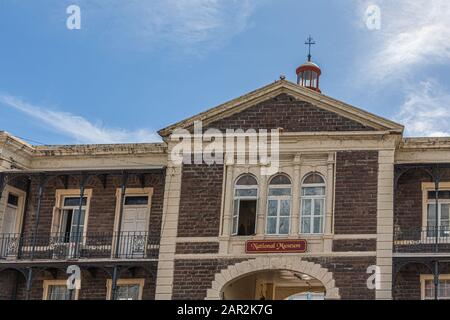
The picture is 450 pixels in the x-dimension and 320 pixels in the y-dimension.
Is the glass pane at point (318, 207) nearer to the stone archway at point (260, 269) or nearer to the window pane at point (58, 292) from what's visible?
the stone archway at point (260, 269)

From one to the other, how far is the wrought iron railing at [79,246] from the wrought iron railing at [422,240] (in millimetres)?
8080

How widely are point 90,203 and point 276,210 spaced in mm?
7065

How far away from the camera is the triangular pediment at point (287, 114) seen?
3566cm

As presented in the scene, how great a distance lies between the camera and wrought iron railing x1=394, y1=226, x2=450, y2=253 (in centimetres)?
3450

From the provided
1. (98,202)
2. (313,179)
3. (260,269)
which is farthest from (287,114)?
(98,202)

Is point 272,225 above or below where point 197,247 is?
above

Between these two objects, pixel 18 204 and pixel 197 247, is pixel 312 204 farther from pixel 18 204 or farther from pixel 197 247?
pixel 18 204

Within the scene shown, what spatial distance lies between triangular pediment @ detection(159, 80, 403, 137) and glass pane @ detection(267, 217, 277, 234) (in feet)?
9.95

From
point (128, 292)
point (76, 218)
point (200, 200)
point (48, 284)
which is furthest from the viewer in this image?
point (76, 218)

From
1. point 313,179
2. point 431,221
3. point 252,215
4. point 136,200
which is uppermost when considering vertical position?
point 313,179

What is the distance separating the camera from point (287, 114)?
3634cm

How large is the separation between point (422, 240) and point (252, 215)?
5.57 metres

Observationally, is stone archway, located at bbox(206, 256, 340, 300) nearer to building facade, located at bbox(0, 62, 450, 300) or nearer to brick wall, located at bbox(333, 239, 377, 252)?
building facade, located at bbox(0, 62, 450, 300)

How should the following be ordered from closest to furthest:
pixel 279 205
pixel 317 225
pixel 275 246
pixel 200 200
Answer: pixel 275 246 → pixel 317 225 → pixel 279 205 → pixel 200 200
